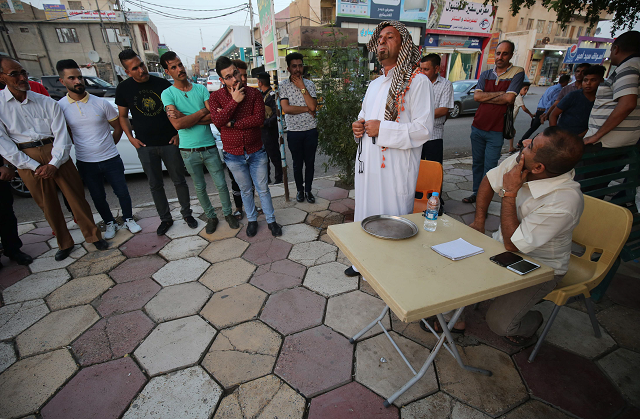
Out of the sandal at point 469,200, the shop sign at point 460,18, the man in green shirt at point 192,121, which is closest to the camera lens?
the man in green shirt at point 192,121

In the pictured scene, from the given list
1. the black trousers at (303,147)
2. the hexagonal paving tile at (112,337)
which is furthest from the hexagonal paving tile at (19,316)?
the black trousers at (303,147)

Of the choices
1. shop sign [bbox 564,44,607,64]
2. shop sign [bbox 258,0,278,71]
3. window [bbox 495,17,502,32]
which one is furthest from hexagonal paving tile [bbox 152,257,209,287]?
window [bbox 495,17,502,32]

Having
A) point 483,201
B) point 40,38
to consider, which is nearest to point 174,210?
point 483,201

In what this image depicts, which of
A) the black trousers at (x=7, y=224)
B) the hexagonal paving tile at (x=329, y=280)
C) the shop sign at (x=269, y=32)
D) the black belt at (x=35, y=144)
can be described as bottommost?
the hexagonal paving tile at (x=329, y=280)

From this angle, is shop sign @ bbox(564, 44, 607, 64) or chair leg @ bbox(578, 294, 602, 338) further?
shop sign @ bbox(564, 44, 607, 64)

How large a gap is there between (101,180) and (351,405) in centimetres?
359

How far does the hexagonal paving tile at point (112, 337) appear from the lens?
201 cm

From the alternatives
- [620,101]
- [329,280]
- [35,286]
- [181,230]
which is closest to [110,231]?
[181,230]

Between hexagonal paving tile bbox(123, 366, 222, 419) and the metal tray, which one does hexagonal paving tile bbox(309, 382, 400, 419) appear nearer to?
hexagonal paving tile bbox(123, 366, 222, 419)

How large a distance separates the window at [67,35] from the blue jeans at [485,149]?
3430 centimetres

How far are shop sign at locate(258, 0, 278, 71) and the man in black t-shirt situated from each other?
147 cm

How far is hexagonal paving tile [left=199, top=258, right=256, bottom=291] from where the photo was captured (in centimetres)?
268

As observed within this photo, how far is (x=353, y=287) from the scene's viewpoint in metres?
2.60

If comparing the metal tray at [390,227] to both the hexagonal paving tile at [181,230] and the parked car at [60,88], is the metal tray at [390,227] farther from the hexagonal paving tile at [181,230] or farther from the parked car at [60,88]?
the parked car at [60,88]
